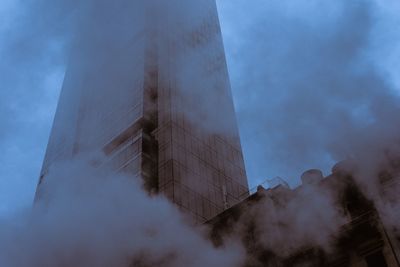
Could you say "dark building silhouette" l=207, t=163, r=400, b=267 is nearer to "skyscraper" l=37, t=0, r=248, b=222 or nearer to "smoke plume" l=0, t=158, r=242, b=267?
"smoke plume" l=0, t=158, r=242, b=267

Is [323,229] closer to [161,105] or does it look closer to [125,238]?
[125,238]

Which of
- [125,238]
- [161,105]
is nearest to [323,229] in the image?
[125,238]

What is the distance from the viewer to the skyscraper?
33.9 metres

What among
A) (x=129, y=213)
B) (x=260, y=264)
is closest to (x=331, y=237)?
(x=260, y=264)

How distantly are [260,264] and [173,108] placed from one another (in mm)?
20291

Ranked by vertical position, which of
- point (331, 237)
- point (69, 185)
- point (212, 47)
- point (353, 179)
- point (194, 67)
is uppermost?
point (212, 47)

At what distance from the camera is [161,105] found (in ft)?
121

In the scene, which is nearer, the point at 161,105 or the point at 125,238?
the point at 125,238

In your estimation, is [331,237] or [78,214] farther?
[78,214]

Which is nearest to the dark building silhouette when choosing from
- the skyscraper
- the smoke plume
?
the smoke plume

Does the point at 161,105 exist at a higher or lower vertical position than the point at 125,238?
higher

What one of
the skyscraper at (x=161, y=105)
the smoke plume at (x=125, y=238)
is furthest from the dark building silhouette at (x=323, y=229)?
the skyscraper at (x=161, y=105)

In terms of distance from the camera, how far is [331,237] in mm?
15766

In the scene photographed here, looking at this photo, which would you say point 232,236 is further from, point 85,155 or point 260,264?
point 85,155
